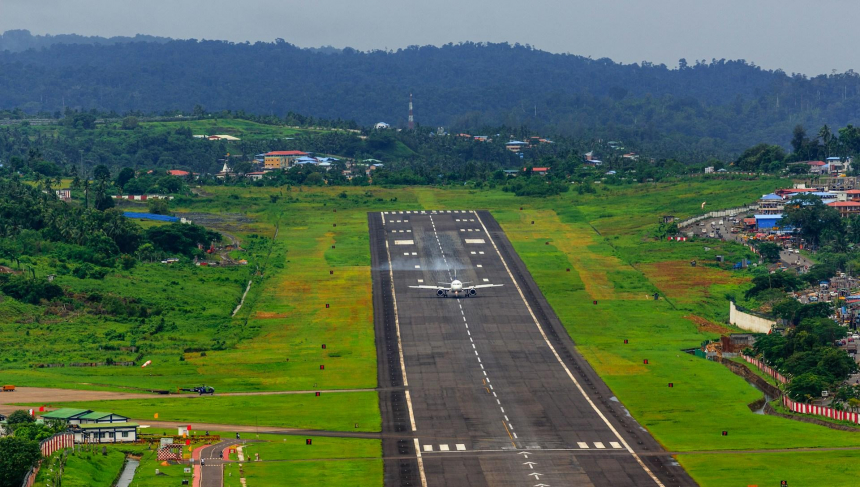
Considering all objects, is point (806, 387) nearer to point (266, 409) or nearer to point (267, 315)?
point (266, 409)

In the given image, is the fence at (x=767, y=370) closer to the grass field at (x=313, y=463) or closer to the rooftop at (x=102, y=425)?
the grass field at (x=313, y=463)

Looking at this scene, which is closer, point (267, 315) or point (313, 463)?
point (313, 463)

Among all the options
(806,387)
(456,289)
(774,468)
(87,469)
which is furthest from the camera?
(456,289)

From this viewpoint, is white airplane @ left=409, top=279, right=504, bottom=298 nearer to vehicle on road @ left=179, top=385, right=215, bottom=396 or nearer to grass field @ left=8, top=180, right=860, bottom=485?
grass field @ left=8, top=180, right=860, bottom=485

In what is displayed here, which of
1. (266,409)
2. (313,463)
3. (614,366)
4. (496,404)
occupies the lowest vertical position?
(614,366)

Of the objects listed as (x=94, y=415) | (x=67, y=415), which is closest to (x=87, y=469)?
(x=67, y=415)

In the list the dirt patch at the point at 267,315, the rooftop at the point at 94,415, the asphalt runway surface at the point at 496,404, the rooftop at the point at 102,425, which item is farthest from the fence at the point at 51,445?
the dirt patch at the point at 267,315

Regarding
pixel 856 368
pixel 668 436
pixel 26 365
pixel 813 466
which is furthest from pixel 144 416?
pixel 856 368

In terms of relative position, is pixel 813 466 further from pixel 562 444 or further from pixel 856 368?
pixel 856 368
